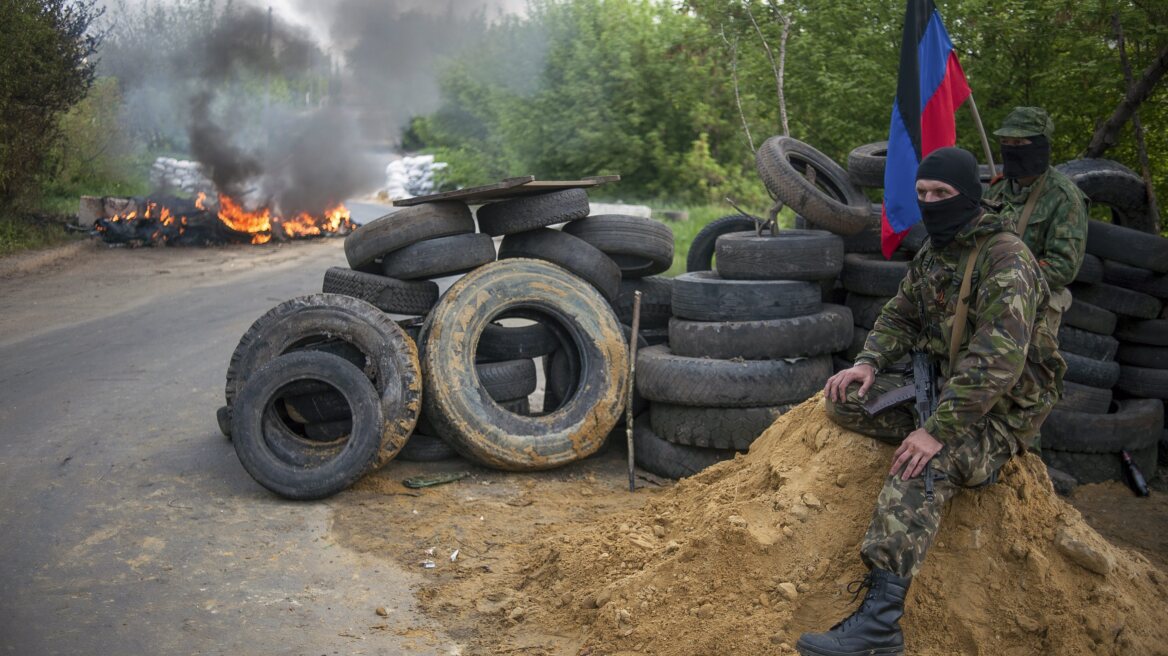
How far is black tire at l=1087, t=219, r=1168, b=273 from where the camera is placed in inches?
300

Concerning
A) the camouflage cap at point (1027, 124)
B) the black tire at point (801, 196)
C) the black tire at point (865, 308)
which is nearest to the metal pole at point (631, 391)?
the black tire at point (801, 196)

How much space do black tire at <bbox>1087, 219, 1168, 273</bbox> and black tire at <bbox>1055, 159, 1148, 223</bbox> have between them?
1.38 feet

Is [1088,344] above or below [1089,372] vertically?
above

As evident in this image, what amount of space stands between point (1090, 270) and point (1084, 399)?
998 mm

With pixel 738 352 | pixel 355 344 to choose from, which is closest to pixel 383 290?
pixel 355 344

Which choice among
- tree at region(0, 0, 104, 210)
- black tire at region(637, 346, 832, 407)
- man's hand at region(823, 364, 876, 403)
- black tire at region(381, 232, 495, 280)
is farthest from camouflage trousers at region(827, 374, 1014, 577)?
tree at region(0, 0, 104, 210)

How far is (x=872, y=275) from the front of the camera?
8180 millimetres

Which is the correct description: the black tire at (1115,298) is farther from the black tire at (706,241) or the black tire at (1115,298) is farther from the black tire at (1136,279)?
the black tire at (706,241)

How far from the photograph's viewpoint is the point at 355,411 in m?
6.81

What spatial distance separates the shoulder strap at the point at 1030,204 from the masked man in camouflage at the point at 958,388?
2.23 m

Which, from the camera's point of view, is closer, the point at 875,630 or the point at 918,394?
the point at 875,630

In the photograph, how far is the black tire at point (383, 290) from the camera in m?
7.97

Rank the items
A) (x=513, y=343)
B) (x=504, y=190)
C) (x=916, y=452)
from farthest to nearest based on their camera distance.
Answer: (x=513, y=343)
(x=504, y=190)
(x=916, y=452)

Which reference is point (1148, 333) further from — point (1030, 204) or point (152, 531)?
point (152, 531)
